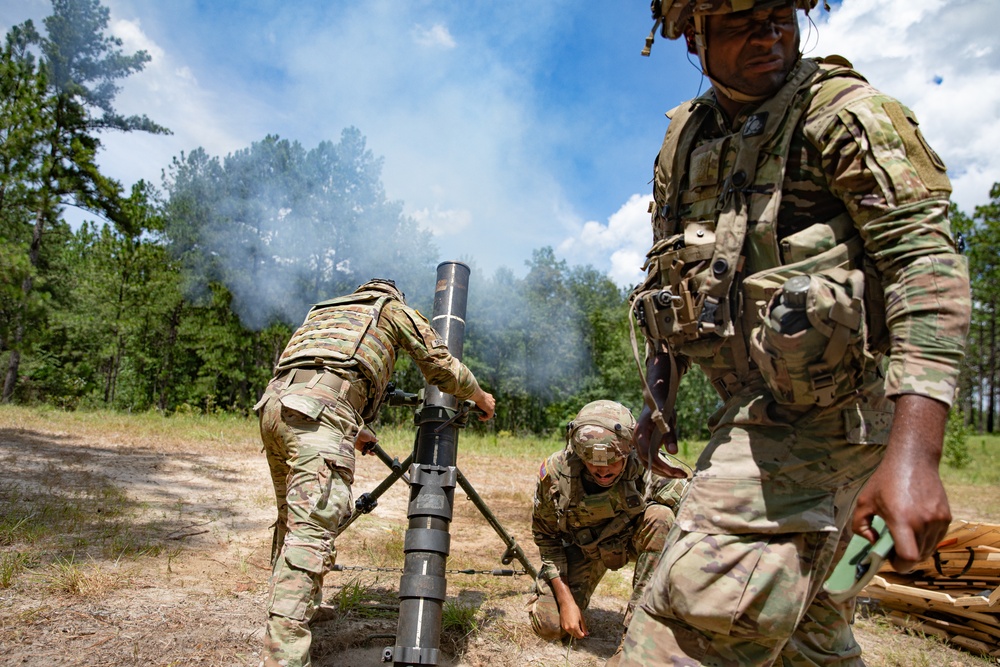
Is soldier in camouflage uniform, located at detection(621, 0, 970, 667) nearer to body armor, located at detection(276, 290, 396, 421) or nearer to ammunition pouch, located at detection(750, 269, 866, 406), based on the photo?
ammunition pouch, located at detection(750, 269, 866, 406)

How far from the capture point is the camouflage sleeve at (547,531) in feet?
11.5

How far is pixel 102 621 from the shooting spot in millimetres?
2754

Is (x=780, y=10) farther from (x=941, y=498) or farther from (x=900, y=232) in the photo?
(x=941, y=498)

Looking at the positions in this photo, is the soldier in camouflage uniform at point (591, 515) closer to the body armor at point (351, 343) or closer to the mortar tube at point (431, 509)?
the mortar tube at point (431, 509)

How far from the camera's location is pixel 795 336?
1.34m

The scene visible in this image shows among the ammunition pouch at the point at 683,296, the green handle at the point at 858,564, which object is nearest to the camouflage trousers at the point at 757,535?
the green handle at the point at 858,564

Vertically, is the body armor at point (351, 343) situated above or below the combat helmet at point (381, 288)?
below

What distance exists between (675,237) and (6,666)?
110 inches

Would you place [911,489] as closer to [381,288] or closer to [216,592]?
[381,288]

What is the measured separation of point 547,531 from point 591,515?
0.33 metres

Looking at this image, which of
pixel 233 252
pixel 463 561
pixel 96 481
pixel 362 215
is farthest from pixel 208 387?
pixel 463 561

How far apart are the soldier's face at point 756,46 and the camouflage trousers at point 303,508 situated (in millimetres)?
2091

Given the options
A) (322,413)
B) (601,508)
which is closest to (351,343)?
(322,413)

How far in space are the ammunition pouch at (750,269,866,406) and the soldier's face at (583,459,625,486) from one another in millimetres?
1899
